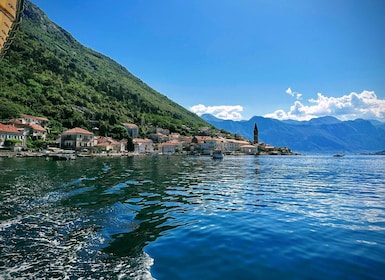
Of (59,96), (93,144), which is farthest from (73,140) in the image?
(59,96)

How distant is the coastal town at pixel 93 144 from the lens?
78375 millimetres

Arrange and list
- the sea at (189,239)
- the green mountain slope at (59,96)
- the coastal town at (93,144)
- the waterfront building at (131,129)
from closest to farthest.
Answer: the sea at (189,239) < the coastal town at (93,144) < the green mountain slope at (59,96) < the waterfront building at (131,129)

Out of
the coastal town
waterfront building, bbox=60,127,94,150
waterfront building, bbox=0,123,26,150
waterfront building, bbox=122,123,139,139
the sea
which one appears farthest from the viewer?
waterfront building, bbox=122,123,139,139

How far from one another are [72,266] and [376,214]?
45.4 feet

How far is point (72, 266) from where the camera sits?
20.6 feet

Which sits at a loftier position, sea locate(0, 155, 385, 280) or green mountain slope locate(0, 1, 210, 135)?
green mountain slope locate(0, 1, 210, 135)

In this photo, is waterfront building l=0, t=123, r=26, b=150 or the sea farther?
waterfront building l=0, t=123, r=26, b=150

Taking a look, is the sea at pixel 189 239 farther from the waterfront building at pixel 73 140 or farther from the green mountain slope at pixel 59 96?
the green mountain slope at pixel 59 96

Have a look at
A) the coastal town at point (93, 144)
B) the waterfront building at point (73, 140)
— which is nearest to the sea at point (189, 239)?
the coastal town at point (93, 144)

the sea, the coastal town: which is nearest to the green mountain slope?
the coastal town

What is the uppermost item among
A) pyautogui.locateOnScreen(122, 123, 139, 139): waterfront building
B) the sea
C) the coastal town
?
pyautogui.locateOnScreen(122, 123, 139, 139): waterfront building

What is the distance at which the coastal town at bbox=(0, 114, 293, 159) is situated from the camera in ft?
257

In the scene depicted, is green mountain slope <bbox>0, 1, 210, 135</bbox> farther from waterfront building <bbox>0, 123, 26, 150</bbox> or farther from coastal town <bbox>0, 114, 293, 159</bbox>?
waterfront building <bbox>0, 123, 26, 150</bbox>

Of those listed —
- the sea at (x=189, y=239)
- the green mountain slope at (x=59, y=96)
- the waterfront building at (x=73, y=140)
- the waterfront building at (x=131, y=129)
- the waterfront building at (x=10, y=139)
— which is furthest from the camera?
the waterfront building at (x=131, y=129)
